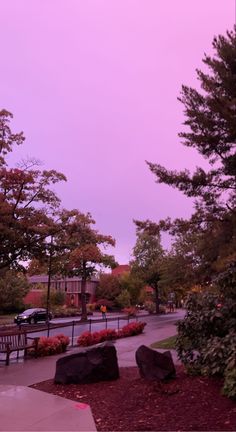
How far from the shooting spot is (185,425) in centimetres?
591

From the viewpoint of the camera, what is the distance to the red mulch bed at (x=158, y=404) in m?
6.00

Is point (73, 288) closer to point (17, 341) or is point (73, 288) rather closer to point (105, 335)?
point (105, 335)

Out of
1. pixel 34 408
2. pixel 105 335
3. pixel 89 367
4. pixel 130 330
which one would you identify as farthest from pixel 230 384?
pixel 130 330

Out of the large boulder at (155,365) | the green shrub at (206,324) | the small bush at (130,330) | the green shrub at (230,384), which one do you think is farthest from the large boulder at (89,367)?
the small bush at (130,330)

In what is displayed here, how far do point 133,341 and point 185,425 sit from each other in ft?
44.6

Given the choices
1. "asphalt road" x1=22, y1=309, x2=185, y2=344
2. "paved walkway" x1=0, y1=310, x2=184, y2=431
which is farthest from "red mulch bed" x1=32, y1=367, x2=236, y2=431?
"asphalt road" x1=22, y1=309, x2=185, y2=344

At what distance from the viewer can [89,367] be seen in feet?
30.9

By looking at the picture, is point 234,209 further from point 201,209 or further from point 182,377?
point 182,377

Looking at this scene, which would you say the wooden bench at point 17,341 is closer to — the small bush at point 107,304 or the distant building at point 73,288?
the small bush at point 107,304

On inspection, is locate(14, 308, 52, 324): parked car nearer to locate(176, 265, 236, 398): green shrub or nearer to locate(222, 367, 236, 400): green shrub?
locate(176, 265, 236, 398): green shrub

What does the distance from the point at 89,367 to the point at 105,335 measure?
9.62m

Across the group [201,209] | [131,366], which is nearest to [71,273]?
[201,209]

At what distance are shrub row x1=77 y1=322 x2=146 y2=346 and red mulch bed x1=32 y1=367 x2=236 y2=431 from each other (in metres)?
8.18

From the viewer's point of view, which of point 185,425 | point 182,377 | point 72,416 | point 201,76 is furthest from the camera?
point 201,76
